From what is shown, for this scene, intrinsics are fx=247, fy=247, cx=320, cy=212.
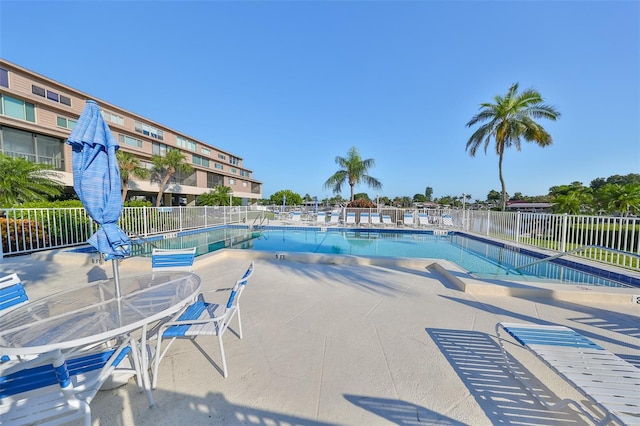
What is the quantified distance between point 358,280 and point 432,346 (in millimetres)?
2126

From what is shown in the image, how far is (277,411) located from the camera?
1616 mm

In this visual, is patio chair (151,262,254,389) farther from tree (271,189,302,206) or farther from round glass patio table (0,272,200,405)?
tree (271,189,302,206)

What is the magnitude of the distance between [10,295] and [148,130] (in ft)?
92.5

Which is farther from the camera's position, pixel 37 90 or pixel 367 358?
pixel 37 90

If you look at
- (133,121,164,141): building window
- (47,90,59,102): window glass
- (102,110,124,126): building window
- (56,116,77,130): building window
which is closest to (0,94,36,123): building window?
(56,116,77,130): building window

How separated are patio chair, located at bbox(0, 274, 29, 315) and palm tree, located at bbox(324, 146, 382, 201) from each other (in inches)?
772

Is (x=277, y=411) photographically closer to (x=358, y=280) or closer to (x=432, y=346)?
(x=432, y=346)

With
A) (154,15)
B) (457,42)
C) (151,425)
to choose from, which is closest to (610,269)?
(151,425)

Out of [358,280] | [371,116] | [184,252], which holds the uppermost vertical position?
[371,116]

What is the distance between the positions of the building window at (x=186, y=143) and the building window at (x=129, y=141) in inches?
210

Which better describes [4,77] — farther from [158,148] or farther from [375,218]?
[375,218]

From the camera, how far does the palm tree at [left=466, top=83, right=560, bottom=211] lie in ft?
40.8

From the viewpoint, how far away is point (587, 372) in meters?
1.53

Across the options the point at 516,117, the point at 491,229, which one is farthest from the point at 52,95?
the point at 516,117
